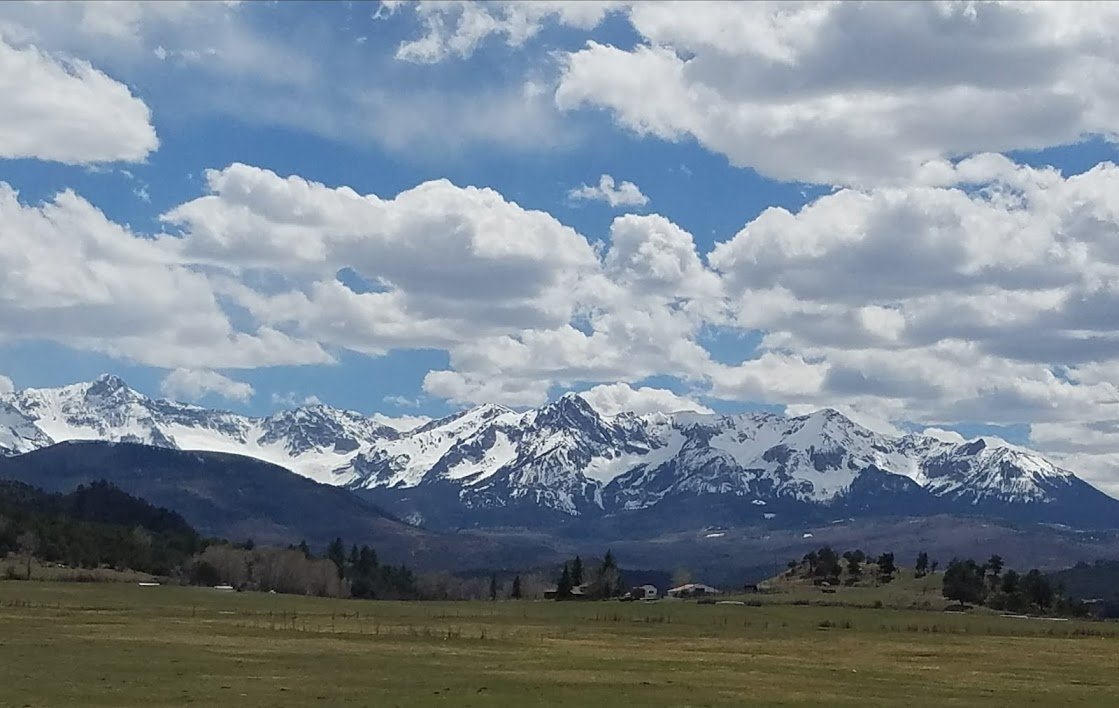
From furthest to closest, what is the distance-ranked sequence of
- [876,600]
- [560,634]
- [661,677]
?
[876,600] < [560,634] < [661,677]

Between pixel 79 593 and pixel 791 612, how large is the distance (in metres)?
76.7

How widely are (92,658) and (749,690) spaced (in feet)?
95.4

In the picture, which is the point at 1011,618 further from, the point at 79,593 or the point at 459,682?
the point at 459,682

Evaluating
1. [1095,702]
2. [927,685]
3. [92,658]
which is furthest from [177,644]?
[1095,702]

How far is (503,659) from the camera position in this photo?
74.2 metres

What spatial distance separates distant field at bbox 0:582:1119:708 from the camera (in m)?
54.2

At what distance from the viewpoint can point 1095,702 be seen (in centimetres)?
5862

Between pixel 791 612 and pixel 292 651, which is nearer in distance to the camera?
pixel 292 651

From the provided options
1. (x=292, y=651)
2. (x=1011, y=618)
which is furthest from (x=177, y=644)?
(x=1011, y=618)

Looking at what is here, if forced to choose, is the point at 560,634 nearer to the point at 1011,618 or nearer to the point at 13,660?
the point at 13,660

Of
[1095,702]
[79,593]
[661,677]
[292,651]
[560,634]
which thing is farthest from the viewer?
[79,593]

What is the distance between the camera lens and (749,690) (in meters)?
59.2

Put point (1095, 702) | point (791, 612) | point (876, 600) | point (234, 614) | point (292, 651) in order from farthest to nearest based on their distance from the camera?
1. point (876, 600)
2. point (791, 612)
3. point (234, 614)
4. point (292, 651)
5. point (1095, 702)

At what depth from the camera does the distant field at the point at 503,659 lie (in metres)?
54.2
